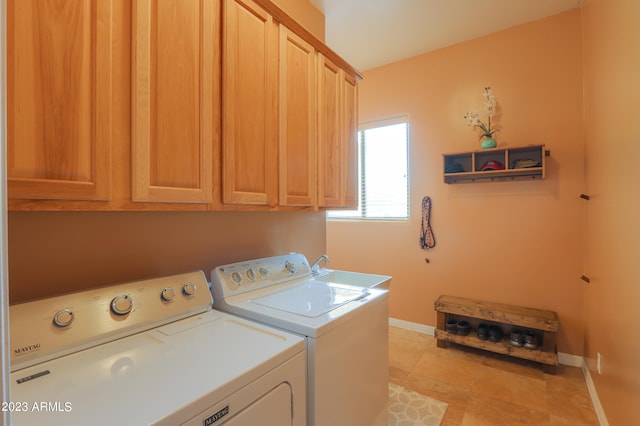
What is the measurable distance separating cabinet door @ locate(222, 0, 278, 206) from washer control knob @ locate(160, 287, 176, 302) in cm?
43

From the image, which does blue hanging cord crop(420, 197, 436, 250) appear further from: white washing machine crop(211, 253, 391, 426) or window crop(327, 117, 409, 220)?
white washing machine crop(211, 253, 391, 426)

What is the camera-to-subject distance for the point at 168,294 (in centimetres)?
120

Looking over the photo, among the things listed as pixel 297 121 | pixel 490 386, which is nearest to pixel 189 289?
pixel 297 121

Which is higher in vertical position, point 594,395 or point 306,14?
point 306,14

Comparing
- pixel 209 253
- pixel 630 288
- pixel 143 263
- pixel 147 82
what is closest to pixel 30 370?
pixel 143 263

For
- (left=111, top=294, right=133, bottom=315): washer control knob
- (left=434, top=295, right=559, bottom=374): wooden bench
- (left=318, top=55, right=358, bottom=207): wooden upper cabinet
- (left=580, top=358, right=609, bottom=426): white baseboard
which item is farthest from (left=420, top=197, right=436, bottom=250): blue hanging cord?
(left=111, top=294, right=133, bottom=315): washer control knob

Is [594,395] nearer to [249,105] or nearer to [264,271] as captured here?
[264,271]

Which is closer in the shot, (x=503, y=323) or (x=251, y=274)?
(x=251, y=274)

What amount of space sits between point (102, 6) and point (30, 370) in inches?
42.7

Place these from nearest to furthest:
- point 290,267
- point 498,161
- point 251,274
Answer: point 251,274 < point 290,267 < point 498,161

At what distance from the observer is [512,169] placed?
2.57 meters

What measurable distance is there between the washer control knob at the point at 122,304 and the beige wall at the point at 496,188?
2720 mm

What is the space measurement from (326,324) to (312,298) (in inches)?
12.7

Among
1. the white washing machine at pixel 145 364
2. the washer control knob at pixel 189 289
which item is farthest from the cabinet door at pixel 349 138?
the white washing machine at pixel 145 364
